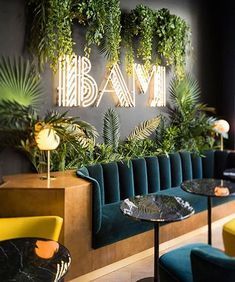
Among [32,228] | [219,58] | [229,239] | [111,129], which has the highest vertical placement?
[219,58]

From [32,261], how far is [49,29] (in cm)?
250

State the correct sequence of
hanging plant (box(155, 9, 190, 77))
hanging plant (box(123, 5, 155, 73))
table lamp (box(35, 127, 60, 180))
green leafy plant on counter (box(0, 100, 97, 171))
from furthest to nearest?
hanging plant (box(155, 9, 190, 77)), hanging plant (box(123, 5, 155, 73)), green leafy plant on counter (box(0, 100, 97, 171)), table lamp (box(35, 127, 60, 180))

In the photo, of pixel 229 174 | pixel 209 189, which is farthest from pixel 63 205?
pixel 229 174

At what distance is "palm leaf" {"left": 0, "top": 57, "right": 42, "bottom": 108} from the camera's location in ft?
11.1

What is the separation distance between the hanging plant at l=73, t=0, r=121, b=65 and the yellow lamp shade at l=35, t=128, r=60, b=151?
139cm

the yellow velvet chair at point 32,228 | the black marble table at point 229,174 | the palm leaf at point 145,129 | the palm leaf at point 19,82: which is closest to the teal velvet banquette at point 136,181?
the black marble table at point 229,174

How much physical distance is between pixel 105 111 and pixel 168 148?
107 centimetres

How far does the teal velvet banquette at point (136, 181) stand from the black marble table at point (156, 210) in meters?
0.37

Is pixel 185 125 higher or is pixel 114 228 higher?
pixel 185 125

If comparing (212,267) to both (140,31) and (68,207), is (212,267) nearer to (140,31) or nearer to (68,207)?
(68,207)

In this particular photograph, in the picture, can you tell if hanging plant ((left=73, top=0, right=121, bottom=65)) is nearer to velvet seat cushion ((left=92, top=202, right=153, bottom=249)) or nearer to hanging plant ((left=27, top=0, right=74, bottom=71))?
hanging plant ((left=27, top=0, right=74, bottom=71))

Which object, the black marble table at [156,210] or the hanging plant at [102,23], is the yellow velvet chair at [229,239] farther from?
the hanging plant at [102,23]

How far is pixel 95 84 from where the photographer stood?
4199mm

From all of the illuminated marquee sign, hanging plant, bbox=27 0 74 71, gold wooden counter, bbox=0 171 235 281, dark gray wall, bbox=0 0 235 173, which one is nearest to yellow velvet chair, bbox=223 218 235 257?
gold wooden counter, bbox=0 171 235 281
